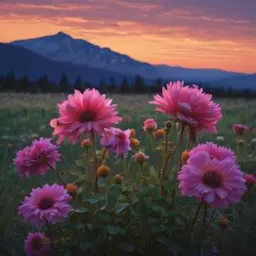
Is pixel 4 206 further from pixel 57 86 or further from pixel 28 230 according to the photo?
pixel 57 86

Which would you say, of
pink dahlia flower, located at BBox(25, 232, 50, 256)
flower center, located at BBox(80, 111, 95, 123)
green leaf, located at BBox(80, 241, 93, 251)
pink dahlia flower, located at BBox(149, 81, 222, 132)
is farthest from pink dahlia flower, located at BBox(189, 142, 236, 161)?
pink dahlia flower, located at BBox(25, 232, 50, 256)

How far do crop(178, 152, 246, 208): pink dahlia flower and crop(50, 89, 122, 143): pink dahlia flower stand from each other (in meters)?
0.42

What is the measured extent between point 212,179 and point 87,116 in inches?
24.4

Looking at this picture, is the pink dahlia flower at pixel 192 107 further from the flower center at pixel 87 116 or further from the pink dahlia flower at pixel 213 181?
the flower center at pixel 87 116

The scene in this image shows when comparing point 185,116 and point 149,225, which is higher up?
point 185,116

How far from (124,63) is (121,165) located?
632 feet

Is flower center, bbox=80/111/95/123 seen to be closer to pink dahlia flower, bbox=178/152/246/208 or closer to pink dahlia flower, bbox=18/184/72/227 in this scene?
pink dahlia flower, bbox=18/184/72/227

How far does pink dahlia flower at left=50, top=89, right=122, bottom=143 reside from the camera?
2508mm

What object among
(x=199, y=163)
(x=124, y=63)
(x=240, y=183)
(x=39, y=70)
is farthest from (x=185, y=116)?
(x=124, y=63)

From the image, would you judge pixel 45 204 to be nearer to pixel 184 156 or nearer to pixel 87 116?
pixel 87 116

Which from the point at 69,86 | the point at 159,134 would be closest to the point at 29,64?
the point at 69,86

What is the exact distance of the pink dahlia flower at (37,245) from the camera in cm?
266

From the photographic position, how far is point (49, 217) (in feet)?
7.74

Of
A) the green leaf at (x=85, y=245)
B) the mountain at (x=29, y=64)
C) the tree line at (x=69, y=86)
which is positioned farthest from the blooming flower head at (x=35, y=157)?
the mountain at (x=29, y=64)
